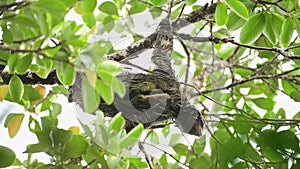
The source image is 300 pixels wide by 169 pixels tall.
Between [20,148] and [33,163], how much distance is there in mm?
71

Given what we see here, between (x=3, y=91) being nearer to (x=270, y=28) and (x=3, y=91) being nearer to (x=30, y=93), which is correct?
(x=30, y=93)

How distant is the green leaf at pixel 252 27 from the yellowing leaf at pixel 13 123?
35 cm

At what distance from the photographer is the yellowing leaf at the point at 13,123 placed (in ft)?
2.24

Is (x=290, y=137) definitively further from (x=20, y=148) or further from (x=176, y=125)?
(x=20, y=148)

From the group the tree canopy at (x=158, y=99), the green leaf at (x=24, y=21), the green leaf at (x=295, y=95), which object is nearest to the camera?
the green leaf at (x=24, y=21)

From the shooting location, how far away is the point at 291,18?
22.7 inches

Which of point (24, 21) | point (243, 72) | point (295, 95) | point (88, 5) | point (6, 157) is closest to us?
point (24, 21)

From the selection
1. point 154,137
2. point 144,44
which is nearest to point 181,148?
point 154,137

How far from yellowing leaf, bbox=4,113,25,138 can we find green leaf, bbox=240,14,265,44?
35cm

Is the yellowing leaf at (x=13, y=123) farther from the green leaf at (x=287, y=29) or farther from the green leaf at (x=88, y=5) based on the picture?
the green leaf at (x=287, y=29)

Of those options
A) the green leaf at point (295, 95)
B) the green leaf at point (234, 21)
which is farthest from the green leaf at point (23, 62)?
the green leaf at point (295, 95)

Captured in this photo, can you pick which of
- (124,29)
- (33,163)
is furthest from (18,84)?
(33,163)

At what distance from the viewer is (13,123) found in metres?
0.69

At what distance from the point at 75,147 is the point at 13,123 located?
0.22 meters
